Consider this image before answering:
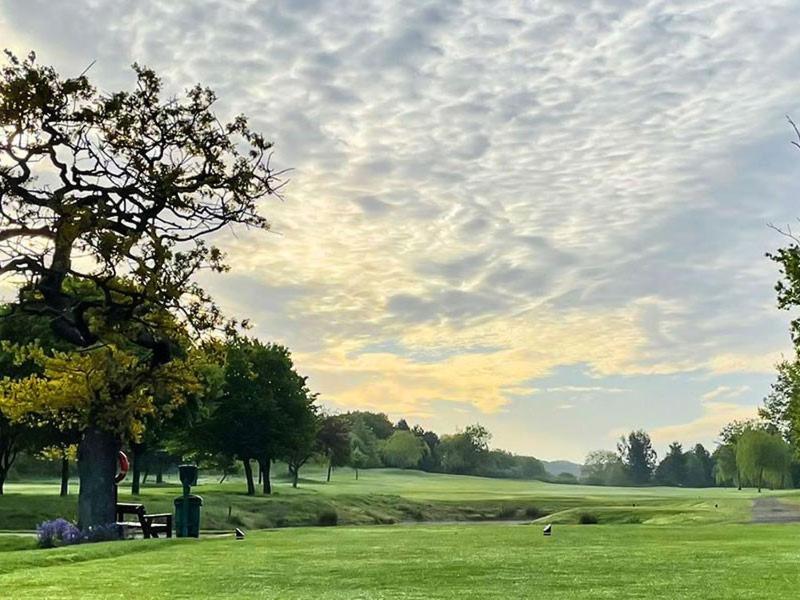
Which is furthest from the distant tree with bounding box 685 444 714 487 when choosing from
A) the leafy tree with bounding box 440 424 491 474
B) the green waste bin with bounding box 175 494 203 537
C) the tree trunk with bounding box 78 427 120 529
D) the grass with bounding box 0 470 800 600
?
the tree trunk with bounding box 78 427 120 529

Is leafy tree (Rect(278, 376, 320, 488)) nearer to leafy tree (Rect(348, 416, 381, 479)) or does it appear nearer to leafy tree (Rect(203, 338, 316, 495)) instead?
leafy tree (Rect(203, 338, 316, 495))

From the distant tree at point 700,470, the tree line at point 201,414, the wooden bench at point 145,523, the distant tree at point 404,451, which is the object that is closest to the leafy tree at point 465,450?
the distant tree at point 404,451

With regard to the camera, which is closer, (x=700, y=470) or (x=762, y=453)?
(x=762, y=453)

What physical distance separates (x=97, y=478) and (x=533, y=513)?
187 ft

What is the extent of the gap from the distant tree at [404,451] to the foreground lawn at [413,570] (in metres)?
151

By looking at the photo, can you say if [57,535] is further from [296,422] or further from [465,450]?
[465,450]

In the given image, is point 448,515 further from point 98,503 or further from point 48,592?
point 48,592

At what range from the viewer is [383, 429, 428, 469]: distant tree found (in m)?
177

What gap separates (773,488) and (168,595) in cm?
13364

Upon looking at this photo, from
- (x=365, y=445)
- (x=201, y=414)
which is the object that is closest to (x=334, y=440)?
(x=201, y=414)

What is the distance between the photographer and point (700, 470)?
195m

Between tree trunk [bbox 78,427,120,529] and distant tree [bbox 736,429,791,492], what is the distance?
3806 inches

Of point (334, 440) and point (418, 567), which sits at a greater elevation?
point (334, 440)

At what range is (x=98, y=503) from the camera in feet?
103
